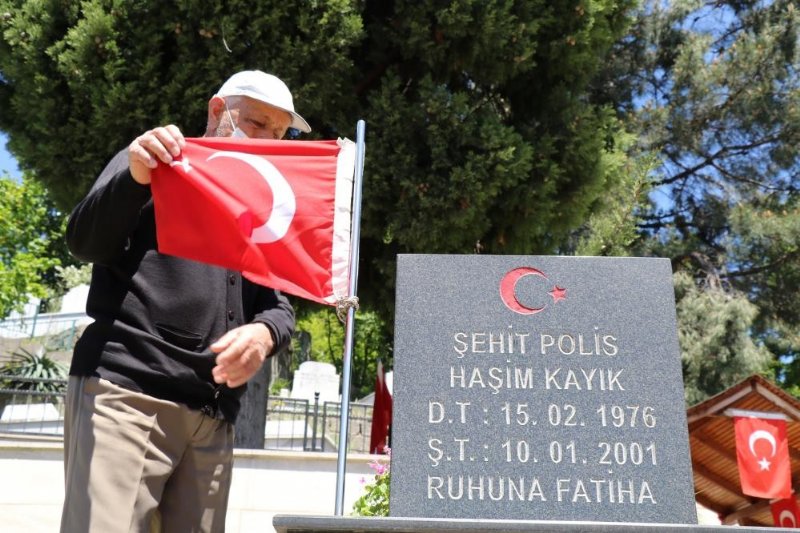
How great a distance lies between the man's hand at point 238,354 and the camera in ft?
8.29

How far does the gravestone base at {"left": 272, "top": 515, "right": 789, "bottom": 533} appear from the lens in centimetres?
288

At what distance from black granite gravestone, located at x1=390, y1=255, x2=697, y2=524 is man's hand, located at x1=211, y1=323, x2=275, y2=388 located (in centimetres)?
111

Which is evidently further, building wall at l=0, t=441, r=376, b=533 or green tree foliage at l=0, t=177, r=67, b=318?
green tree foliage at l=0, t=177, r=67, b=318

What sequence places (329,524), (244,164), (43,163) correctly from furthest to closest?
(43,163) < (244,164) < (329,524)

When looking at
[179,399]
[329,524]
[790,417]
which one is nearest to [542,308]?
[329,524]

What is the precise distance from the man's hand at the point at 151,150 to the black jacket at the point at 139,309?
1.5 inches

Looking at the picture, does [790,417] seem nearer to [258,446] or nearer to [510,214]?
[510,214]

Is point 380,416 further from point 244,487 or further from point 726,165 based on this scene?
point 726,165

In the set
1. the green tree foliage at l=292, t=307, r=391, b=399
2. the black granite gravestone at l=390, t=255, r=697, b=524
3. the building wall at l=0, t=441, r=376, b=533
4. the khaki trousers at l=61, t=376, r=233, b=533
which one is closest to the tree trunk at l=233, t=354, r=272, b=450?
the building wall at l=0, t=441, r=376, b=533

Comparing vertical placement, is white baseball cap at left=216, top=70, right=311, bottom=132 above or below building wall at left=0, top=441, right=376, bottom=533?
above

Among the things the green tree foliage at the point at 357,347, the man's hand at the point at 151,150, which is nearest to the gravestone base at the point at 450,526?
the man's hand at the point at 151,150

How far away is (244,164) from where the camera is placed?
3.21 metres

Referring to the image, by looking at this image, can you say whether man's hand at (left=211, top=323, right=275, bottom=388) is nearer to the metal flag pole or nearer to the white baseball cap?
the metal flag pole

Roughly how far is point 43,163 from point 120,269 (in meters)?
6.27
